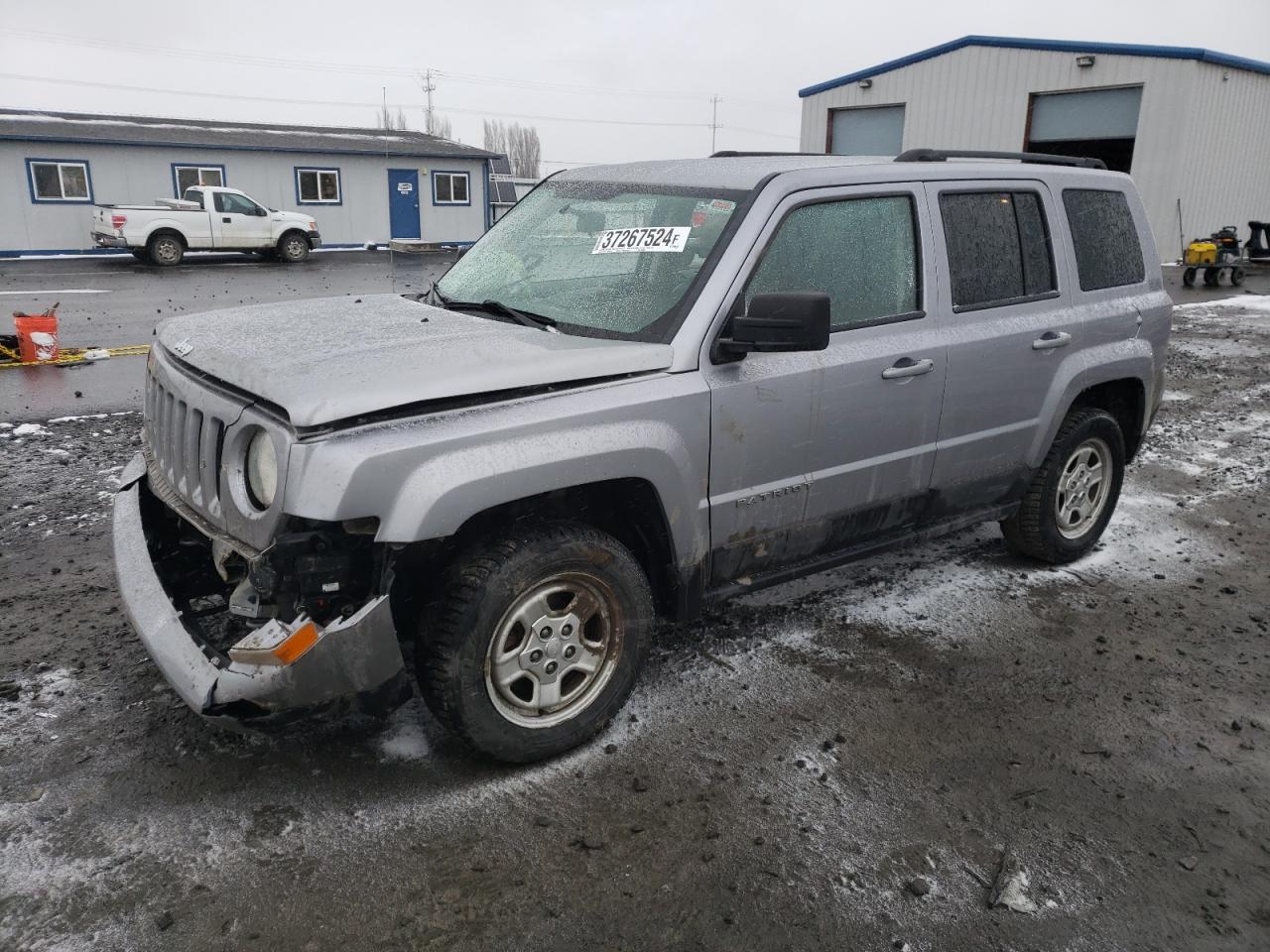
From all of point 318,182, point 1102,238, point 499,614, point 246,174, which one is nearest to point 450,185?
point 318,182

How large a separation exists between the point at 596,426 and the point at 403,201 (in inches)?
1244

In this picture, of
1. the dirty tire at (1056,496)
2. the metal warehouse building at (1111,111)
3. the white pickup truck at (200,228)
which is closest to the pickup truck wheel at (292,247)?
the white pickup truck at (200,228)

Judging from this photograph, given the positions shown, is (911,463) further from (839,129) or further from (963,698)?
(839,129)

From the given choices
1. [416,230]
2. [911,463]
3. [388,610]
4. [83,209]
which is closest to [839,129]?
[416,230]

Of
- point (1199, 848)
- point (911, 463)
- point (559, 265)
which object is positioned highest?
point (559, 265)

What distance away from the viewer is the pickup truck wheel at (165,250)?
23.3 meters

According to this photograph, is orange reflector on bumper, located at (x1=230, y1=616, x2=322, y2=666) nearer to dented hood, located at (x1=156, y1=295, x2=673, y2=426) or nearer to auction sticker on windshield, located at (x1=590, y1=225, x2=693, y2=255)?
dented hood, located at (x1=156, y1=295, x2=673, y2=426)

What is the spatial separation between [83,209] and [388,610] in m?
29.1

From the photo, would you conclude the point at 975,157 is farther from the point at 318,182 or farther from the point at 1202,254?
the point at 318,182

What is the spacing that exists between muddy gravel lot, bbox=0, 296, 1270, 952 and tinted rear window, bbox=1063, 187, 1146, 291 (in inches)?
63.6

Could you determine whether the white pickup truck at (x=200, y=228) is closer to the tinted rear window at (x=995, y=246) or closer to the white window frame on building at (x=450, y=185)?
the white window frame on building at (x=450, y=185)

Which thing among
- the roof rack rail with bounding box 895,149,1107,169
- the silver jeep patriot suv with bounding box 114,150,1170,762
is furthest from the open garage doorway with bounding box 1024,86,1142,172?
the silver jeep patriot suv with bounding box 114,150,1170,762

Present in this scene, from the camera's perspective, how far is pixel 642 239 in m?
3.77

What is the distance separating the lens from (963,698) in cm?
385
